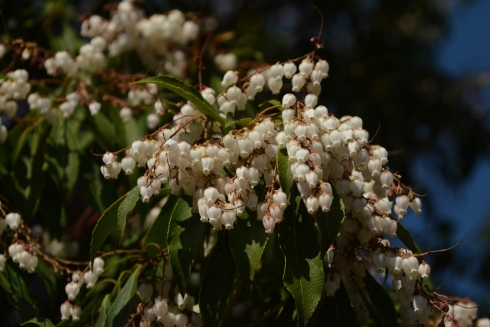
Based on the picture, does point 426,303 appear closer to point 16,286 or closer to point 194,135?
point 194,135

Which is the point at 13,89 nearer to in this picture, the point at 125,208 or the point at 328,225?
the point at 125,208

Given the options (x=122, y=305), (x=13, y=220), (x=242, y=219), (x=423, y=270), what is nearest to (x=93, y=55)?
(x=13, y=220)

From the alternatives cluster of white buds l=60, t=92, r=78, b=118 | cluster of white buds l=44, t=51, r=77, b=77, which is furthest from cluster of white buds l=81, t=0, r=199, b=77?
cluster of white buds l=60, t=92, r=78, b=118

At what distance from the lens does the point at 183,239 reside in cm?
225

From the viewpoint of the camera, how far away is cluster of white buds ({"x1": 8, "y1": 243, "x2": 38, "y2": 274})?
245 centimetres

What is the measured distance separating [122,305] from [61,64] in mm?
1538

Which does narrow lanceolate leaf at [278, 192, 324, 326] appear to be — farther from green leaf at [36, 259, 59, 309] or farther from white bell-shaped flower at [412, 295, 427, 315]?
green leaf at [36, 259, 59, 309]

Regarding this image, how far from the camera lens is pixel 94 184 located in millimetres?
3037

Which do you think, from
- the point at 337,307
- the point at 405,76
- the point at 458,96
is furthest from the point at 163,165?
the point at 458,96

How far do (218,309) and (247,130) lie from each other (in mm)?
618

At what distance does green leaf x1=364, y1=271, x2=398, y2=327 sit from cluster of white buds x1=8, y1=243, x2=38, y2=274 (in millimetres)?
1255

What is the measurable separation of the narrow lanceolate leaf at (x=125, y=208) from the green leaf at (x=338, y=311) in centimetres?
77

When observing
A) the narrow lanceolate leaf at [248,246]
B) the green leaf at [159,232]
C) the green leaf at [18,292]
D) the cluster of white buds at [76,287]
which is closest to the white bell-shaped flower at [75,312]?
the cluster of white buds at [76,287]

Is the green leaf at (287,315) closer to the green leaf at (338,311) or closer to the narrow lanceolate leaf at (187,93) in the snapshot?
the green leaf at (338,311)
